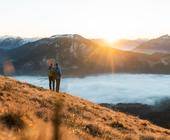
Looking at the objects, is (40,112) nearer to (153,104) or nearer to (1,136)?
(1,136)

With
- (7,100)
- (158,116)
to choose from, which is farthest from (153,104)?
(7,100)

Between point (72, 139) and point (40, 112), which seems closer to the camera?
point (72, 139)

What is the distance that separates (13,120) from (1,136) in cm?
337

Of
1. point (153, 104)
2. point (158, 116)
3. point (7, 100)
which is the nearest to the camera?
point (7, 100)

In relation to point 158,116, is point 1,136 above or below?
above

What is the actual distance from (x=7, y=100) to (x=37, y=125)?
756 cm

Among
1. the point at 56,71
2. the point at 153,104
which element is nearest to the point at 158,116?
the point at 153,104

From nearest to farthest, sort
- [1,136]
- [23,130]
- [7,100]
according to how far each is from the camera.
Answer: [1,136]
[23,130]
[7,100]

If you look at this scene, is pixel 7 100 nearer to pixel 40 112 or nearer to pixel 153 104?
pixel 40 112

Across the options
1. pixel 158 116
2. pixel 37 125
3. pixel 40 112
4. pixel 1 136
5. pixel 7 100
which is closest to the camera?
pixel 1 136

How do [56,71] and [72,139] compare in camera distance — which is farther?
[56,71]

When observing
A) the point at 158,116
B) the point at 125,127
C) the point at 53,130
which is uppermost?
the point at 53,130

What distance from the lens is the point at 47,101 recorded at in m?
25.3

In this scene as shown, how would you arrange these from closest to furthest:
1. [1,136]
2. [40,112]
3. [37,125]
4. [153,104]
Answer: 1. [1,136]
2. [37,125]
3. [40,112]
4. [153,104]
